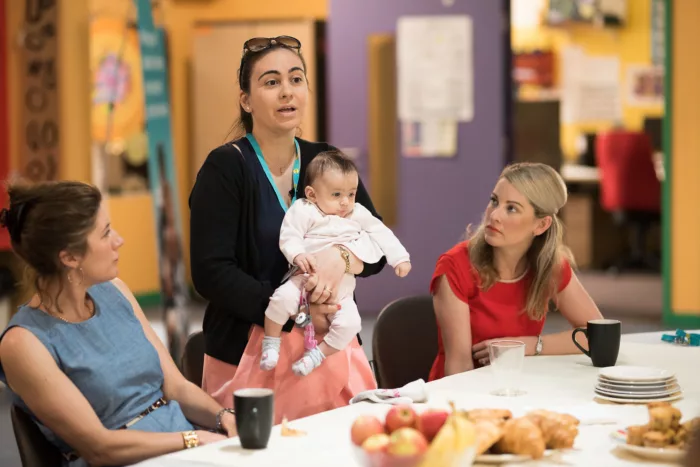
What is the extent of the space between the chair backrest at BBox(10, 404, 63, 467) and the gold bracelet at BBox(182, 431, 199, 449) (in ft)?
0.99

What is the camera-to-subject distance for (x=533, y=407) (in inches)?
97.7

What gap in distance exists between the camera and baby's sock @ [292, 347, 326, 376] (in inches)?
110

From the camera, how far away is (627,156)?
33.7 ft

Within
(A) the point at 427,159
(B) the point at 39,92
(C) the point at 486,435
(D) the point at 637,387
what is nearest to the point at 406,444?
A: (C) the point at 486,435

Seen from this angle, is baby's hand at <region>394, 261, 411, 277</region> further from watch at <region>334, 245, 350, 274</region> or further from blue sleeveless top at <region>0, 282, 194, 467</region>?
blue sleeveless top at <region>0, 282, 194, 467</region>

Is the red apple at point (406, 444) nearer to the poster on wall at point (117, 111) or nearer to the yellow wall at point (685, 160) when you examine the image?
the yellow wall at point (685, 160)

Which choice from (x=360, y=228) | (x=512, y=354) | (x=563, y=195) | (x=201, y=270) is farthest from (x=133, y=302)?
(x=563, y=195)

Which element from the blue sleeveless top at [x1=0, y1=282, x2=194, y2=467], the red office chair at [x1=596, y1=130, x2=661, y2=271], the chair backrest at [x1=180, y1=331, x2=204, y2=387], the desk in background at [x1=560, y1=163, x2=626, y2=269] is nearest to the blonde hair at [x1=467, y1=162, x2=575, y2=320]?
the chair backrest at [x1=180, y1=331, x2=204, y2=387]

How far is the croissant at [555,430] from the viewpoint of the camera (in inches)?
82.4

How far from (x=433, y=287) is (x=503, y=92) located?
5052 millimetres

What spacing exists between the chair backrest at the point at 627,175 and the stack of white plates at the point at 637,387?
26.0 feet

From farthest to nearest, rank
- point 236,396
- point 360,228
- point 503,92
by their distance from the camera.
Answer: point 503,92 → point 360,228 → point 236,396

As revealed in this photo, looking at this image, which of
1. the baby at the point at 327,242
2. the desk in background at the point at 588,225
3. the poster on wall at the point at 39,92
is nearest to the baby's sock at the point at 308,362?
the baby at the point at 327,242

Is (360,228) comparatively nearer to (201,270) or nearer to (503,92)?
(201,270)
